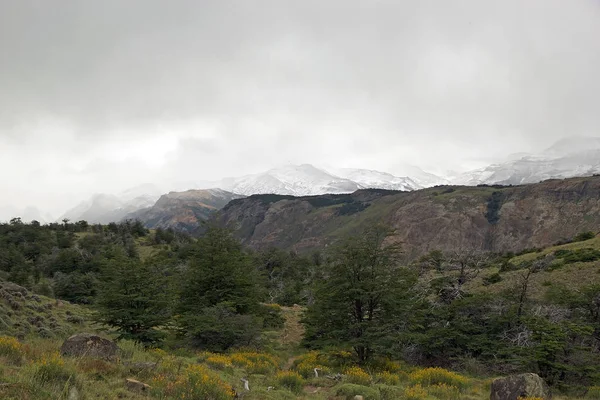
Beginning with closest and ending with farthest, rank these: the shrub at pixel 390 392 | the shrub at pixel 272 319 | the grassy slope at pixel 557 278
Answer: the shrub at pixel 390 392 < the grassy slope at pixel 557 278 < the shrub at pixel 272 319

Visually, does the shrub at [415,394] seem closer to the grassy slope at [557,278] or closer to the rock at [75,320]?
the grassy slope at [557,278]

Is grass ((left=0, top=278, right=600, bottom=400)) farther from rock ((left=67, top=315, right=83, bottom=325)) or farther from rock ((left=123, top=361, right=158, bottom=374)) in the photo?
rock ((left=67, top=315, right=83, bottom=325))

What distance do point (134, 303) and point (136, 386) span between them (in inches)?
458

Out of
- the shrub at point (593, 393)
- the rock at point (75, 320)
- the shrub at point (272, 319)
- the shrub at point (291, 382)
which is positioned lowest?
the shrub at point (272, 319)

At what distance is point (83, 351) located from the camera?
913 centimetres

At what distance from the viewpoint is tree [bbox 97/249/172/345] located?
57.3ft

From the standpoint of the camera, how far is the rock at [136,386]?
285 inches

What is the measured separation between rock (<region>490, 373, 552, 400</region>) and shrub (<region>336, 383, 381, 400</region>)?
3152 mm

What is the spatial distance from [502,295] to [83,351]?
1807 centimetres

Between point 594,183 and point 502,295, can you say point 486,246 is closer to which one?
point 594,183

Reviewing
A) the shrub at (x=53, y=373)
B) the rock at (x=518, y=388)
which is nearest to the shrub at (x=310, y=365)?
the rock at (x=518, y=388)

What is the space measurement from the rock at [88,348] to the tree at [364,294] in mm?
8554

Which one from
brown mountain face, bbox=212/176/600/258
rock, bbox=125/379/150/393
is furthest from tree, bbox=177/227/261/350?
brown mountain face, bbox=212/176/600/258

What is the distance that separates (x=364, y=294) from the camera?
14984 millimetres
